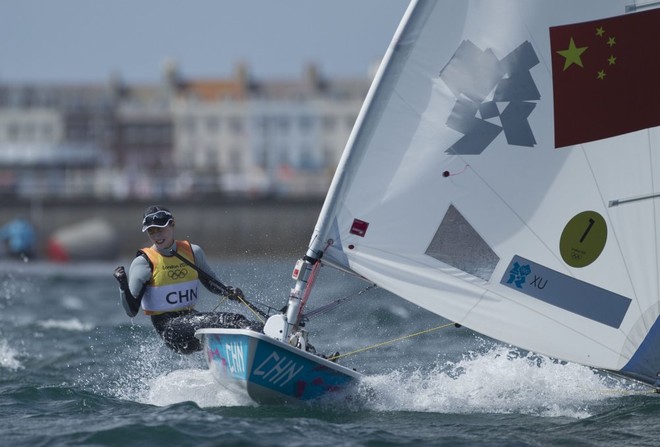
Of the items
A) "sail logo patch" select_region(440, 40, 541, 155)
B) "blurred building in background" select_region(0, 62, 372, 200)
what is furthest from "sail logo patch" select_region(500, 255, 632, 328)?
"blurred building in background" select_region(0, 62, 372, 200)

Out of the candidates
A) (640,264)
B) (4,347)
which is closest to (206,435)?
(640,264)

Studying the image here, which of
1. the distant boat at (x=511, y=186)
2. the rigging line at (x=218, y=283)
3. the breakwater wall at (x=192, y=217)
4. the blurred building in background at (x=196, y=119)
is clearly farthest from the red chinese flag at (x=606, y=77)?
the blurred building in background at (x=196, y=119)

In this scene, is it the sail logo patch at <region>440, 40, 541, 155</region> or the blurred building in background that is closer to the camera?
the sail logo patch at <region>440, 40, 541, 155</region>

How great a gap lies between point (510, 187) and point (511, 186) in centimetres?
1

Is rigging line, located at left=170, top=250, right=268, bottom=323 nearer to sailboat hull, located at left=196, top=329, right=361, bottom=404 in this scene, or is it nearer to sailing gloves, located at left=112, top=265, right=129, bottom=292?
sailing gloves, located at left=112, top=265, right=129, bottom=292

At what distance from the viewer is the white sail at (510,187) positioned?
8.62m

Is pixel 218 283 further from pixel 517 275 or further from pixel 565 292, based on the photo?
pixel 565 292

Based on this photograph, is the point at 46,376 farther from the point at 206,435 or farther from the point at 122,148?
the point at 122,148

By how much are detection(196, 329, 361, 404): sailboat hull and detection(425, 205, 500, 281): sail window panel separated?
3.56ft

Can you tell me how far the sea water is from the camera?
805cm

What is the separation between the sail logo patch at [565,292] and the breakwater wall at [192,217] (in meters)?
36.8

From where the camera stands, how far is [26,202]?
4659 centimetres

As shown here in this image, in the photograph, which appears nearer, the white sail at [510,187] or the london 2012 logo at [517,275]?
the white sail at [510,187]

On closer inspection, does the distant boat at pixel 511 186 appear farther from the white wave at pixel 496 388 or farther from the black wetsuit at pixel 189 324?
the white wave at pixel 496 388
